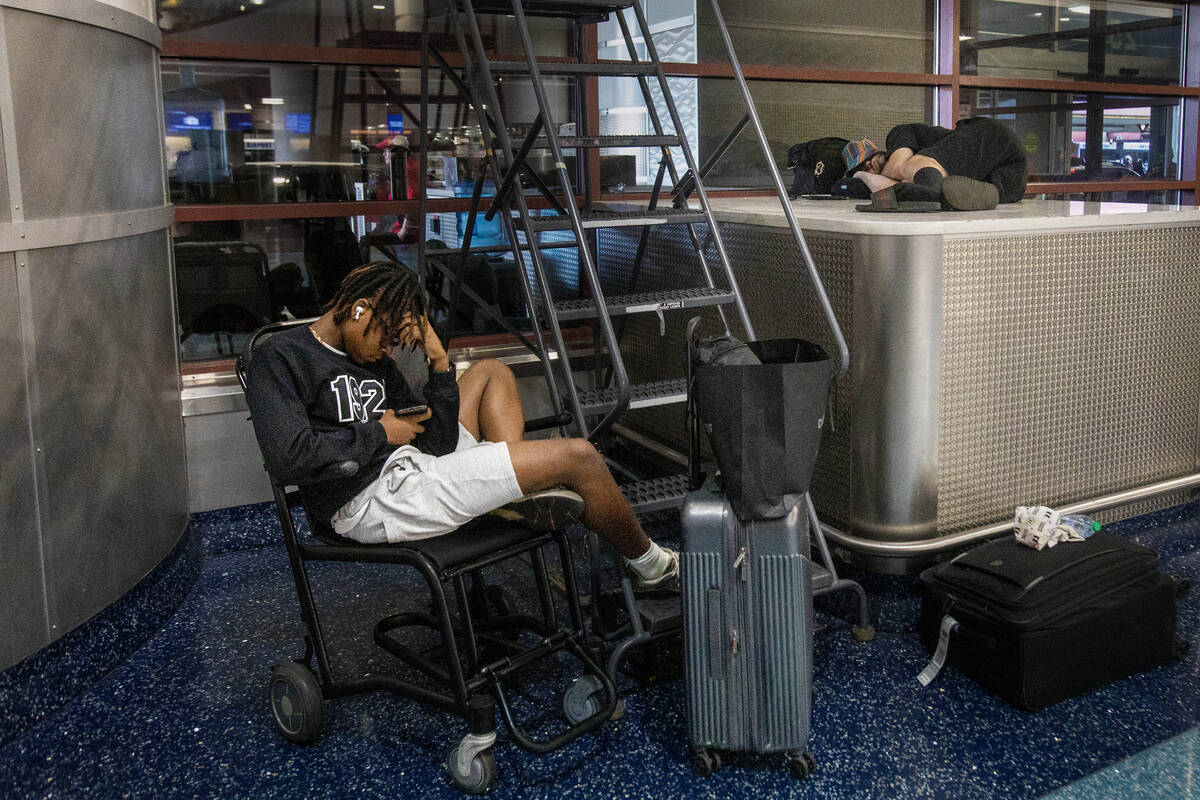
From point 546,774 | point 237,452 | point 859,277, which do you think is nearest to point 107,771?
point 546,774

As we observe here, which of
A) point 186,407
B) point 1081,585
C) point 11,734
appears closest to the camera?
point 11,734

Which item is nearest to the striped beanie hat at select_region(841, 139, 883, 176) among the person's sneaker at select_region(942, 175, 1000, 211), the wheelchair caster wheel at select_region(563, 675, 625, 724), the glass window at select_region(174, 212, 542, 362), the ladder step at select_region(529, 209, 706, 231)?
the person's sneaker at select_region(942, 175, 1000, 211)

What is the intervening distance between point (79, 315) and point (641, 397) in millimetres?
1475

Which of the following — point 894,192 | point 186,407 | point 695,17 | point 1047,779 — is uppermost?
point 695,17

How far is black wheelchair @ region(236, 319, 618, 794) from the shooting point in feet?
7.32

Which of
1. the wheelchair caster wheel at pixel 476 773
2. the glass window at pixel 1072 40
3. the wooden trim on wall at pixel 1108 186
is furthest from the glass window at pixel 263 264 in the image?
the wooden trim on wall at pixel 1108 186

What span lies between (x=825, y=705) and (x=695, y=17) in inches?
120

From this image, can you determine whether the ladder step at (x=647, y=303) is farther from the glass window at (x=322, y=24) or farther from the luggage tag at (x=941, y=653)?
the glass window at (x=322, y=24)

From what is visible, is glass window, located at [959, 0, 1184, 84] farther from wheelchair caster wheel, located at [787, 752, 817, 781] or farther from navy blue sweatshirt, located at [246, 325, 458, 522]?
wheelchair caster wheel, located at [787, 752, 817, 781]

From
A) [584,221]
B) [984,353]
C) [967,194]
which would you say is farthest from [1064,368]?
[584,221]

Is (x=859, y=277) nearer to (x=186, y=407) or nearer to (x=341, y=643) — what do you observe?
(x=341, y=643)

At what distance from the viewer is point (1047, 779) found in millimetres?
2250

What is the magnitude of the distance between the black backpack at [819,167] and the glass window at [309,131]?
1.19 m

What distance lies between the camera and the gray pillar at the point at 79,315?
8.02 feet
